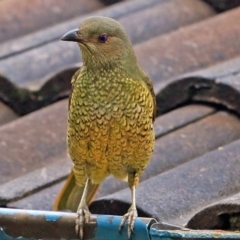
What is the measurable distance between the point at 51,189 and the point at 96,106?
1.34 ft

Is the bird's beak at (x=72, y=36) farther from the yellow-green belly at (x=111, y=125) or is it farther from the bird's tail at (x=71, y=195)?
the bird's tail at (x=71, y=195)

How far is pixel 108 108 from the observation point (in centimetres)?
316

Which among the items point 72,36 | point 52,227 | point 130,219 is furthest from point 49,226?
point 72,36

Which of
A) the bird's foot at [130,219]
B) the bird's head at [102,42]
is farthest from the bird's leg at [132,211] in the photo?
the bird's head at [102,42]

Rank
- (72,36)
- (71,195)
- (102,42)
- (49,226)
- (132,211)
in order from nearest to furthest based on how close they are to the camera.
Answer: (49,226) → (132,211) → (72,36) → (102,42) → (71,195)

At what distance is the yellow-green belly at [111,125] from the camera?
10.4ft

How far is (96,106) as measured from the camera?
3.17 m

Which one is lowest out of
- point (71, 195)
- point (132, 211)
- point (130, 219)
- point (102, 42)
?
point (71, 195)

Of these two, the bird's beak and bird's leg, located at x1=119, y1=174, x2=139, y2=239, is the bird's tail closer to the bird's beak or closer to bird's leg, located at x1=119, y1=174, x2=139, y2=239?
bird's leg, located at x1=119, y1=174, x2=139, y2=239

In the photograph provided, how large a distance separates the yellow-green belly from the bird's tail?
0.41ft

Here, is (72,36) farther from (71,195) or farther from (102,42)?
(71,195)

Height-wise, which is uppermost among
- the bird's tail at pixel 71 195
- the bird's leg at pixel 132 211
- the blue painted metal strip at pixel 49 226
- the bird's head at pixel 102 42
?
the bird's head at pixel 102 42

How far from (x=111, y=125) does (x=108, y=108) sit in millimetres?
62

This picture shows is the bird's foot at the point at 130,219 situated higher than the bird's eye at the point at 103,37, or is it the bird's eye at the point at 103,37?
the bird's eye at the point at 103,37
